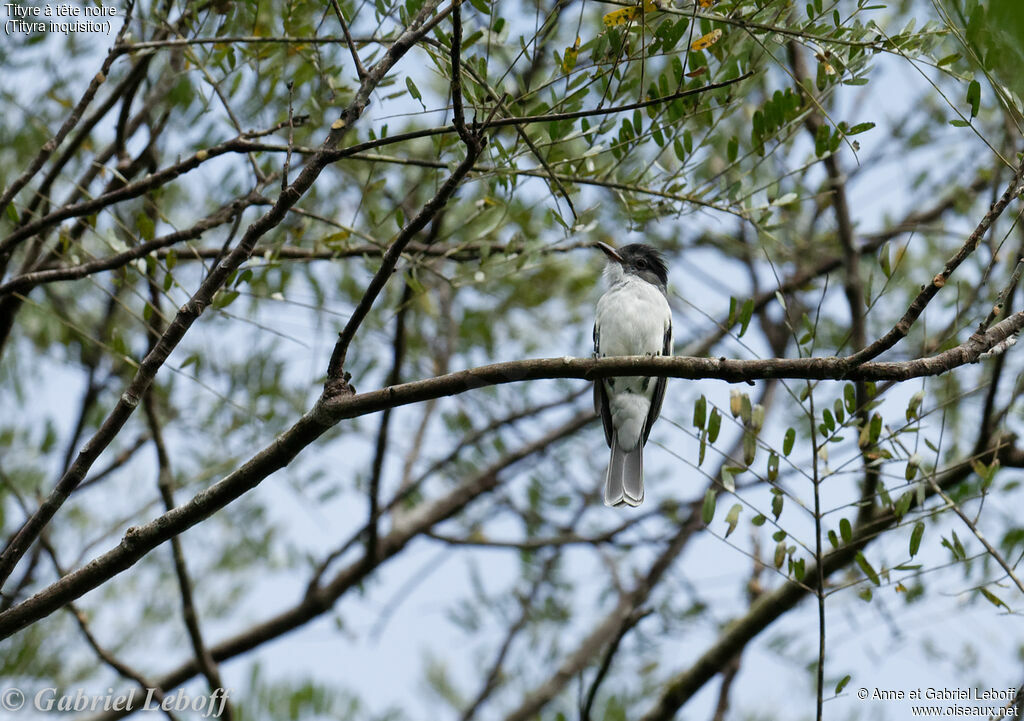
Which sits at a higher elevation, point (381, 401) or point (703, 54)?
point (703, 54)

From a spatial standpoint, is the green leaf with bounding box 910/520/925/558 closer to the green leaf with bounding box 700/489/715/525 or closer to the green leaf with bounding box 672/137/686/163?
the green leaf with bounding box 700/489/715/525

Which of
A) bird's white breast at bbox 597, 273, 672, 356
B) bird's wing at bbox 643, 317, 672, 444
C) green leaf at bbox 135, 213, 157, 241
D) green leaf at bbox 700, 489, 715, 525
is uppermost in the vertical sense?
bird's white breast at bbox 597, 273, 672, 356

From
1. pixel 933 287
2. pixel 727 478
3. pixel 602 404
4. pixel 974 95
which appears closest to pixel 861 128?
pixel 974 95

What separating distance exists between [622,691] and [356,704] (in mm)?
1715

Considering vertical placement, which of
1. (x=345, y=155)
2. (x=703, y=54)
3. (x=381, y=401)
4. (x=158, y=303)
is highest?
(x=703, y=54)

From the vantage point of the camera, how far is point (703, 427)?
310cm

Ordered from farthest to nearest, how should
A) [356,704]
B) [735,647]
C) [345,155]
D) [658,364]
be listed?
[356,704] < [735,647] < [345,155] < [658,364]

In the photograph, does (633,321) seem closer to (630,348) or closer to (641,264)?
(630,348)

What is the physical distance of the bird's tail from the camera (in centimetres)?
449

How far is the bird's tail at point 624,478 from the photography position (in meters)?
4.49

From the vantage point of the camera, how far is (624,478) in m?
4.69

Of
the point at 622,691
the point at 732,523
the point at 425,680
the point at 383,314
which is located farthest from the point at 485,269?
the point at 425,680

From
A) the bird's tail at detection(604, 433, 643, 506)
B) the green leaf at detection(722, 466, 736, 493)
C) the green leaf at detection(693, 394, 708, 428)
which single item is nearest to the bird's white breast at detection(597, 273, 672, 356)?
the bird's tail at detection(604, 433, 643, 506)

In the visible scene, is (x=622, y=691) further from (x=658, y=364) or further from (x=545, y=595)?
(x=658, y=364)
